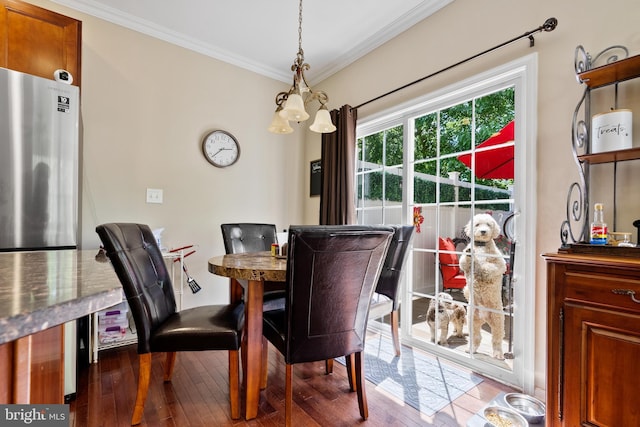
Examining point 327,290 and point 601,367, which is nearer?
point 601,367

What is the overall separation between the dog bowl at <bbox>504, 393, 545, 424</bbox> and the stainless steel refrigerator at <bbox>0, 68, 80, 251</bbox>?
2660mm

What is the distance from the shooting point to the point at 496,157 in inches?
80.1

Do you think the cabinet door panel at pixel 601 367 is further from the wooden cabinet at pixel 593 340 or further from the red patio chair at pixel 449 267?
the red patio chair at pixel 449 267

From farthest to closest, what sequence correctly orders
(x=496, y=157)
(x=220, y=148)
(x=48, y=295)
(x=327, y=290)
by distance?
(x=220, y=148) < (x=496, y=157) < (x=327, y=290) < (x=48, y=295)

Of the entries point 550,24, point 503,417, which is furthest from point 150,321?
point 550,24

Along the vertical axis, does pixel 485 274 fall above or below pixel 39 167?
below

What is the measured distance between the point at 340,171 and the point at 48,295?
8.66 ft

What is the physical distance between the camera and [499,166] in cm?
202

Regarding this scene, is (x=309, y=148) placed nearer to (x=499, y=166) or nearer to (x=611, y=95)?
(x=499, y=166)

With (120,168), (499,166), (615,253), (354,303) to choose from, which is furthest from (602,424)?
(120,168)

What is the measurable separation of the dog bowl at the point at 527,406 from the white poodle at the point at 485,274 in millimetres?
339

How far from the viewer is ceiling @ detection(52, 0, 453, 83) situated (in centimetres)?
241

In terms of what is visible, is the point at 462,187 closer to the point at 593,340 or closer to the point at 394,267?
the point at 394,267

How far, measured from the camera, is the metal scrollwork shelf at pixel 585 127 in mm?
1424
